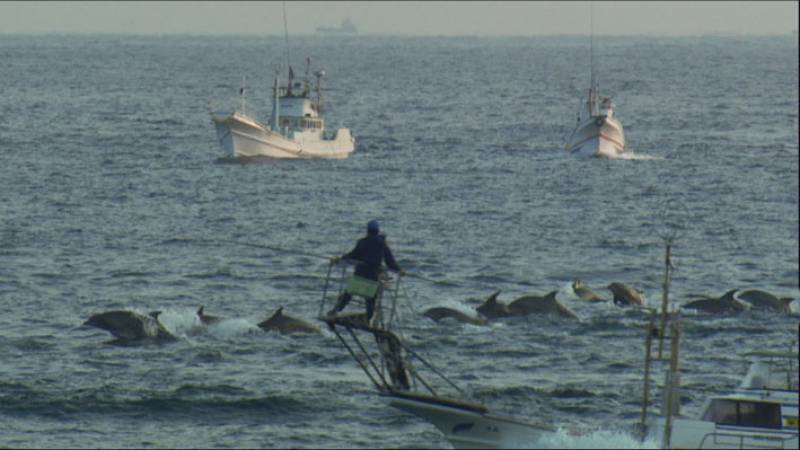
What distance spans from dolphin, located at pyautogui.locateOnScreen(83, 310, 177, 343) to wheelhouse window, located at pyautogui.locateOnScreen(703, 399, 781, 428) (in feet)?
60.8

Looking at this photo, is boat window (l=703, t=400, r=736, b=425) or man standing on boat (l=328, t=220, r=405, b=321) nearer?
boat window (l=703, t=400, r=736, b=425)

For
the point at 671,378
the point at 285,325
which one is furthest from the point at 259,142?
the point at 671,378

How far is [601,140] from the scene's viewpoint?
9881cm

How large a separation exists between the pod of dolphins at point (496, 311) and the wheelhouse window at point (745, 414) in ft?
57.3

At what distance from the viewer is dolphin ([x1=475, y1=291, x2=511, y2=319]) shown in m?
48.7

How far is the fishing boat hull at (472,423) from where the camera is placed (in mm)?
32156

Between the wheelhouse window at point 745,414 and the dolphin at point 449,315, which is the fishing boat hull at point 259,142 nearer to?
the dolphin at point 449,315

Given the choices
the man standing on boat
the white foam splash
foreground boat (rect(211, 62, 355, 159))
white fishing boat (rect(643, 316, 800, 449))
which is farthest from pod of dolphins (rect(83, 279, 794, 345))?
foreground boat (rect(211, 62, 355, 159))

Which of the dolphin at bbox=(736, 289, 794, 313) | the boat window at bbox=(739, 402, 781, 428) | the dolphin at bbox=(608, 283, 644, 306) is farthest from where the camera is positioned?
the dolphin at bbox=(608, 283, 644, 306)

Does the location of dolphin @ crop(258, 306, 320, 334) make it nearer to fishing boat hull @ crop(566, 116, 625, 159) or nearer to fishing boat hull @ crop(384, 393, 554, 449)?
fishing boat hull @ crop(384, 393, 554, 449)

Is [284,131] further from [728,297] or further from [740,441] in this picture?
[740,441]

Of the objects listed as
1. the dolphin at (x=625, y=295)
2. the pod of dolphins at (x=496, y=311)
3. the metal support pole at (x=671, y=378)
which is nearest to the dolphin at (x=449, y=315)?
the pod of dolphins at (x=496, y=311)

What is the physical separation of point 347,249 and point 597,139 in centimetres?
3652

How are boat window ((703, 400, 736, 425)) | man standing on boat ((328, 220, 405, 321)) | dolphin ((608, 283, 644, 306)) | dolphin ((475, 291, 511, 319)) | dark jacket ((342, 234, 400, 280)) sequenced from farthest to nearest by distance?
1. dolphin ((608, 283, 644, 306))
2. dolphin ((475, 291, 511, 319))
3. dark jacket ((342, 234, 400, 280))
4. man standing on boat ((328, 220, 405, 321))
5. boat window ((703, 400, 736, 425))
